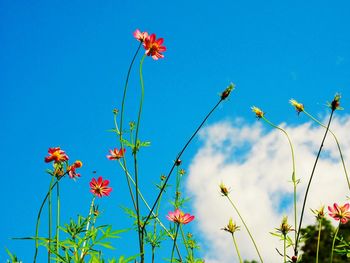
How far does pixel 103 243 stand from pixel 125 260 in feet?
1.20

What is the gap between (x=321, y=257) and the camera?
63.7 ft

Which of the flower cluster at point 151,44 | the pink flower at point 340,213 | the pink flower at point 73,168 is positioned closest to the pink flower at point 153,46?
the flower cluster at point 151,44

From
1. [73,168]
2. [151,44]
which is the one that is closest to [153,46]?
[151,44]

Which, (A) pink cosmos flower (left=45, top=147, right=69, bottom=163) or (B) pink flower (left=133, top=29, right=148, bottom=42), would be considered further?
(B) pink flower (left=133, top=29, right=148, bottom=42)

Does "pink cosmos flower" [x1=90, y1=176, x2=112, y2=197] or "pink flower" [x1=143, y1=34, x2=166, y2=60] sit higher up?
"pink flower" [x1=143, y1=34, x2=166, y2=60]

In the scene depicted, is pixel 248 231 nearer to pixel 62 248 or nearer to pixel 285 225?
pixel 285 225

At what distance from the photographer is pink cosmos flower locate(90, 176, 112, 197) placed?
3545mm

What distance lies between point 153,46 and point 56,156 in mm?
1109

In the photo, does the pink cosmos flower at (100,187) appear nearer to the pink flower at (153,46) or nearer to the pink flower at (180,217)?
the pink flower at (180,217)

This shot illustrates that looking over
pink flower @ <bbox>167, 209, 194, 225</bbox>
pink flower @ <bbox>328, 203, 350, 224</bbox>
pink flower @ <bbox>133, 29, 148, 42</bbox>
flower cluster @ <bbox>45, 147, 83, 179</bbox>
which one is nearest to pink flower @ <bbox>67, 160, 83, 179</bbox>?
flower cluster @ <bbox>45, 147, 83, 179</bbox>

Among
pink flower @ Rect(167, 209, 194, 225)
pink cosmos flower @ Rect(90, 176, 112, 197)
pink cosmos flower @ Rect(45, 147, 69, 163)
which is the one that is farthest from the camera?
pink cosmos flower @ Rect(90, 176, 112, 197)

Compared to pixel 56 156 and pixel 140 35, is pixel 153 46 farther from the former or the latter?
pixel 56 156

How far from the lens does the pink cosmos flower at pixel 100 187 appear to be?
3545 mm

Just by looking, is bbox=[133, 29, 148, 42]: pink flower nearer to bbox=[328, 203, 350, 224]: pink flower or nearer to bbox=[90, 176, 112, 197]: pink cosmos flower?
bbox=[90, 176, 112, 197]: pink cosmos flower
